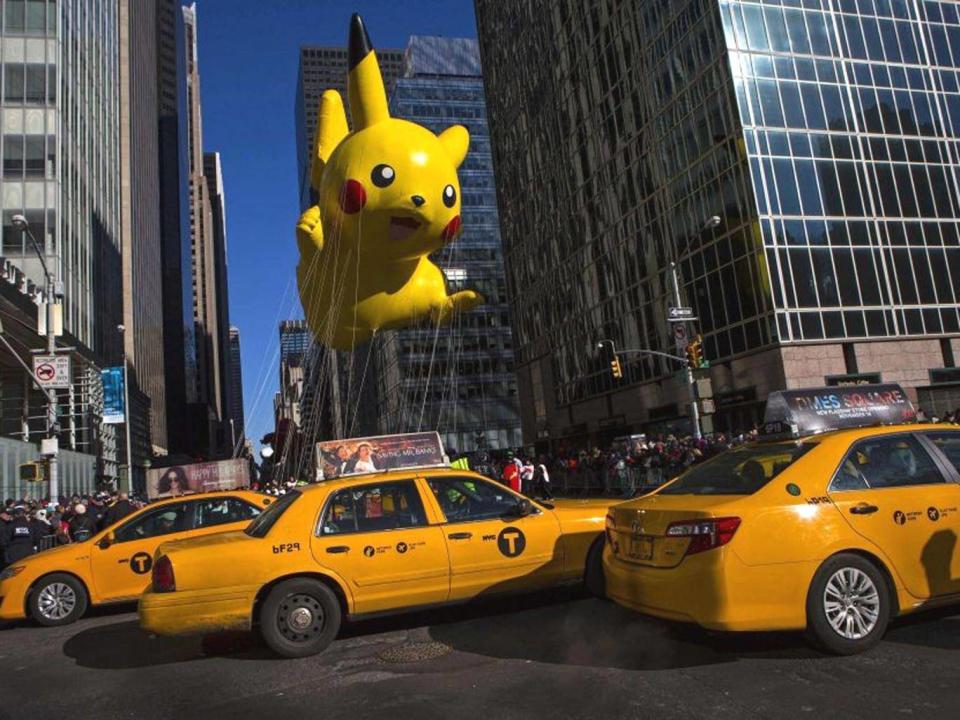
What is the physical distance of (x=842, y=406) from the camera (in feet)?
48.3

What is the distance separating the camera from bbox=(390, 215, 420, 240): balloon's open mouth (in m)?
13.8

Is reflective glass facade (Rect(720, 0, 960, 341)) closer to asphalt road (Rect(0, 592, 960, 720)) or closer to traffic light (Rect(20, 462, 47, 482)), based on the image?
traffic light (Rect(20, 462, 47, 482))

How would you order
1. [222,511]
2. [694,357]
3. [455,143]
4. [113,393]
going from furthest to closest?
[113,393] → [694,357] → [455,143] → [222,511]

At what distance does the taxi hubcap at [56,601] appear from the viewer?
8.88 m

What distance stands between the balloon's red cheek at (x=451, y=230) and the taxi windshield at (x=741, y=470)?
9.38m

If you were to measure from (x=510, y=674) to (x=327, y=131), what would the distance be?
13770 millimetres

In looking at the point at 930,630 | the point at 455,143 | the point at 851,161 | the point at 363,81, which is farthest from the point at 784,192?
the point at 930,630

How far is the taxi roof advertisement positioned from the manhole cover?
10.1 metres

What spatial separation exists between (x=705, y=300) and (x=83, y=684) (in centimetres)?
3572

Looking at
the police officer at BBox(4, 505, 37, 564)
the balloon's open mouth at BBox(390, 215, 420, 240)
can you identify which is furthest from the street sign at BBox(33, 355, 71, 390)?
the balloon's open mouth at BBox(390, 215, 420, 240)

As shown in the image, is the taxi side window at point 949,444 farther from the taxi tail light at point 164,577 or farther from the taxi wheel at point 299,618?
the taxi tail light at point 164,577

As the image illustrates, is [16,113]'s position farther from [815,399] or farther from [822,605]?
Result: [822,605]

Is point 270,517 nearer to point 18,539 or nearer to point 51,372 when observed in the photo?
point 18,539

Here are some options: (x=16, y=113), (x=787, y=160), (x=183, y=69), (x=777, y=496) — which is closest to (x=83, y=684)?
(x=777, y=496)
